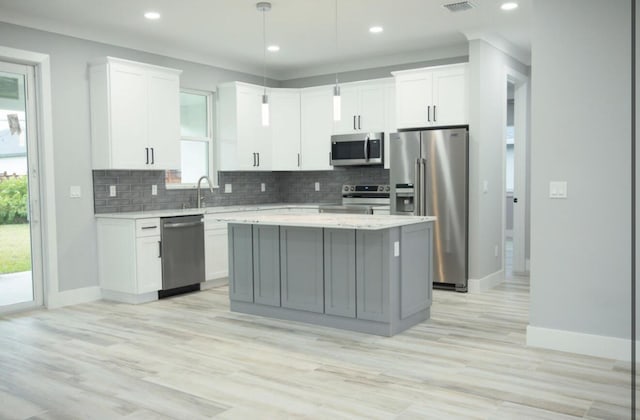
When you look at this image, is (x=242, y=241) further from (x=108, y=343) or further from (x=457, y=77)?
(x=457, y=77)

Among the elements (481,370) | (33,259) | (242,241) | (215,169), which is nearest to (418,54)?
(215,169)

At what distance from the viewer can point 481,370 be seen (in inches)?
140

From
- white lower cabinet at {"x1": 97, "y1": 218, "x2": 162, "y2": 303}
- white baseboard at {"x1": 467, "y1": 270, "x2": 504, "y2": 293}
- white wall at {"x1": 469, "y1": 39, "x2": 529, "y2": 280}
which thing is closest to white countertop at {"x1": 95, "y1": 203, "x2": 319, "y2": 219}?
white lower cabinet at {"x1": 97, "y1": 218, "x2": 162, "y2": 303}

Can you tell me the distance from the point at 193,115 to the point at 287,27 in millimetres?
1975

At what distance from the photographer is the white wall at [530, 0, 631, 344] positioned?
12.0ft

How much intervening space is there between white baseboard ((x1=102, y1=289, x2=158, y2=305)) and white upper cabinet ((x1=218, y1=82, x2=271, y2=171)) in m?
2.09

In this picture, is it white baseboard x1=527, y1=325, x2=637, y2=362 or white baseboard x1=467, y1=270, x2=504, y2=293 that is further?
white baseboard x1=467, y1=270, x2=504, y2=293

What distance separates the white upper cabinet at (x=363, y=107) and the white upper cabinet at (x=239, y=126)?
3.66 feet

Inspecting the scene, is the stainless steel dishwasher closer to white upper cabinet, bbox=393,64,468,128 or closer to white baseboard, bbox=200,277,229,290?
white baseboard, bbox=200,277,229,290

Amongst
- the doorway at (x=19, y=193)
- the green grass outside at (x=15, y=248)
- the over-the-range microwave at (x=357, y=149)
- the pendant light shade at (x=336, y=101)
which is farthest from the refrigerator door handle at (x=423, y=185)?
the green grass outside at (x=15, y=248)

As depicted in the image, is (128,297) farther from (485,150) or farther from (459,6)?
(459,6)

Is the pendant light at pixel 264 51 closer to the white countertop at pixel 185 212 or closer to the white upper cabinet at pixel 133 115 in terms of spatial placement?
the white upper cabinet at pixel 133 115

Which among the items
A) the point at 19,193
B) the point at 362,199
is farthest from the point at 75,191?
the point at 362,199

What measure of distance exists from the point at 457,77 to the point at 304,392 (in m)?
4.20
